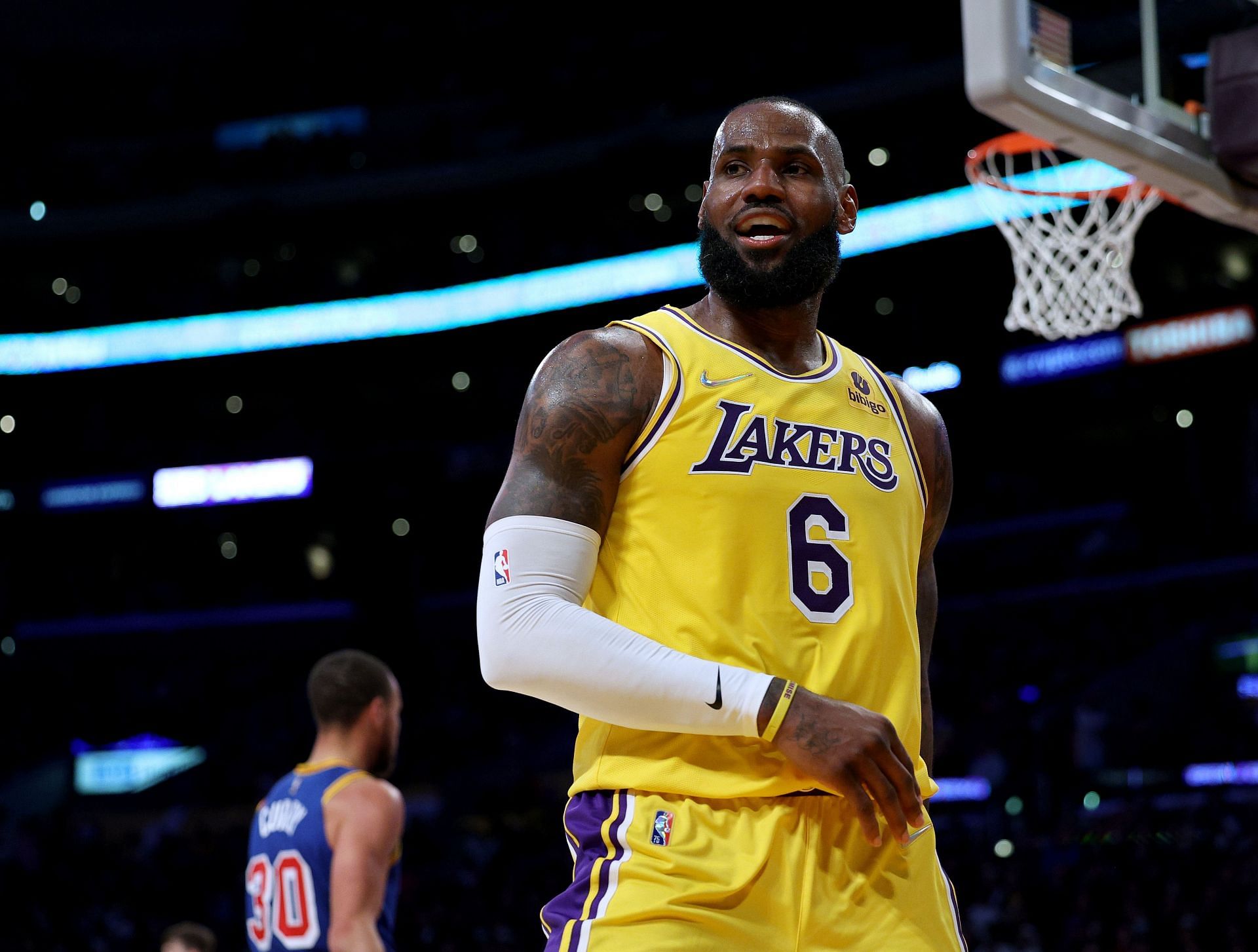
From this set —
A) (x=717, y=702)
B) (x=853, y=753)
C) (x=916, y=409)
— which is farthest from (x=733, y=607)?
(x=916, y=409)

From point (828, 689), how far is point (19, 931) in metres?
17.8

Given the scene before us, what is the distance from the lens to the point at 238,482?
24.5m

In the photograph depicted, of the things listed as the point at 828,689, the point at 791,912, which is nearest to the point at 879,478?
the point at 828,689

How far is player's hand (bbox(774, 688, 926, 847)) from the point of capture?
7.33 feet

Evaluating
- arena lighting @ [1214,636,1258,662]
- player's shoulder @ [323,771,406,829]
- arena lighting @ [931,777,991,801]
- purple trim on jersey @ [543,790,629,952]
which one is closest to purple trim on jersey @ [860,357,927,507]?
purple trim on jersey @ [543,790,629,952]

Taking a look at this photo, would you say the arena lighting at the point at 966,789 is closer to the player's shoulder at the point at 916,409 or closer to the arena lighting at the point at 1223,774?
the arena lighting at the point at 1223,774

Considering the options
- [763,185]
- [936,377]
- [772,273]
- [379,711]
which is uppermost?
[936,377]

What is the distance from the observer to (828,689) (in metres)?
2.42

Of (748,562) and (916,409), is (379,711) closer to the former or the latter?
(916,409)

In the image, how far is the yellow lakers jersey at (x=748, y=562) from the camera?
2.41 meters

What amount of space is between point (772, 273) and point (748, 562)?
570 mm

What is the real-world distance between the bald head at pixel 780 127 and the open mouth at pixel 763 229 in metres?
0.14

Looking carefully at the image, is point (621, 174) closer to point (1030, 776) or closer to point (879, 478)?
point (1030, 776)

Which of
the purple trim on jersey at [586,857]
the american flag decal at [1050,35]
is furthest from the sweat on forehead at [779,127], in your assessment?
the american flag decal at [1050,35]
